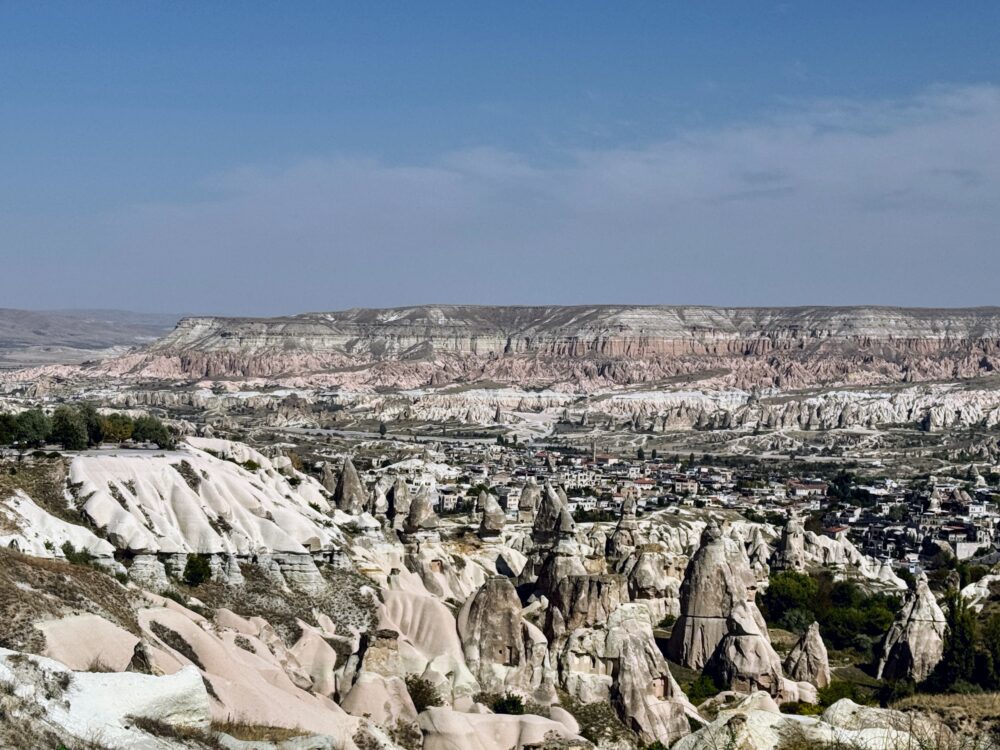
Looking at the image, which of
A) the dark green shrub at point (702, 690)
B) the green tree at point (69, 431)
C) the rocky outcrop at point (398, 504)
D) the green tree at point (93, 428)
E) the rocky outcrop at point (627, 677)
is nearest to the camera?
→ the rocky outcrop at point (627, 677)

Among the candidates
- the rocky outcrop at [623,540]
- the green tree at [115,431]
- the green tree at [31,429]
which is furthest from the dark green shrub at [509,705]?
the green tree at [115,431]

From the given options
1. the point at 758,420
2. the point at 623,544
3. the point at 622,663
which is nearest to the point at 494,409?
the point at 758,420

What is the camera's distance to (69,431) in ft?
159

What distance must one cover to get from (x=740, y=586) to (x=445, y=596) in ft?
27.9

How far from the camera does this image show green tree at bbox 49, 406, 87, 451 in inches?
1869

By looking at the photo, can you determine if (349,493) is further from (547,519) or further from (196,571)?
(196,571)

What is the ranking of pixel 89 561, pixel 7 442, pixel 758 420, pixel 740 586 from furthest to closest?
pixel 758 420, pixel 7 442, pixel 740 586, pixel 89 561

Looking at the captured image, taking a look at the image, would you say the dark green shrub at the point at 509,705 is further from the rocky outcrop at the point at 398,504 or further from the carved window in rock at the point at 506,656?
the rocky outcrop at the point at 398,504

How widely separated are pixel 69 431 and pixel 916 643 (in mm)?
27987

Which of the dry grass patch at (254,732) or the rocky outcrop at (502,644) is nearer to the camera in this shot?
the dry grass patch at (254,732)

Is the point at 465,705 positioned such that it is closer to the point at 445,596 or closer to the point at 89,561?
the point at 89,561

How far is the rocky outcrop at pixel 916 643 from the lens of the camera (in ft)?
131

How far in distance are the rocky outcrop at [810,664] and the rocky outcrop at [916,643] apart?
308 cm

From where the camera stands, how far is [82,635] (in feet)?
71.4
